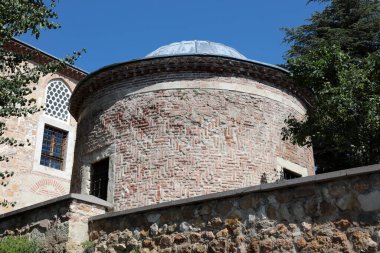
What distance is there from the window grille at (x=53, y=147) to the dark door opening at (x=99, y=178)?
33.1 feet

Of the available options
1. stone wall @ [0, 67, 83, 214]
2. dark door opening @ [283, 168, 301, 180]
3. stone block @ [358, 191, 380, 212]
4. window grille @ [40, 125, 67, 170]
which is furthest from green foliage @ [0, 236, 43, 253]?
window grille @ [40, 125, 67, 170]

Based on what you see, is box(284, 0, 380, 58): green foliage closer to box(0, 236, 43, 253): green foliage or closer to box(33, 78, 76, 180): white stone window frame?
box(33, 78, 76, 180): white stone window frame

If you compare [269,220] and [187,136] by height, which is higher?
[187,136]

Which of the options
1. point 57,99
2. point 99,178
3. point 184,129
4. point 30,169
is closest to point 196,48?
point 184,129

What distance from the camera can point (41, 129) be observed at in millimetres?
19500

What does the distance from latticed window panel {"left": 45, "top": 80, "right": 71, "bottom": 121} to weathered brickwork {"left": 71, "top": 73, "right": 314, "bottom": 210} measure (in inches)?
435

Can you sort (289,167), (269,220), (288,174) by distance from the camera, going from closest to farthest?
(269,220) < (289,167) < (288,174)

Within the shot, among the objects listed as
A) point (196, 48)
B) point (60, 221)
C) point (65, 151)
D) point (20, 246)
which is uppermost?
point (65, 151)

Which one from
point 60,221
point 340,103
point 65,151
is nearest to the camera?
point 60,221

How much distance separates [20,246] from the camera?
6.88 meters

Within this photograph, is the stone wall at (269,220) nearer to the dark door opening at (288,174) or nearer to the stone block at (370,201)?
the stone block at (370,201)

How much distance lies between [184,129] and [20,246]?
150 inches

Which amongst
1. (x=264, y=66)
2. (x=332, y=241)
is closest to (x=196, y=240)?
(x=332, y=241)

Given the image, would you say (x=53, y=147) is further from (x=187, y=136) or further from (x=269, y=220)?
(x=269, y=220)
